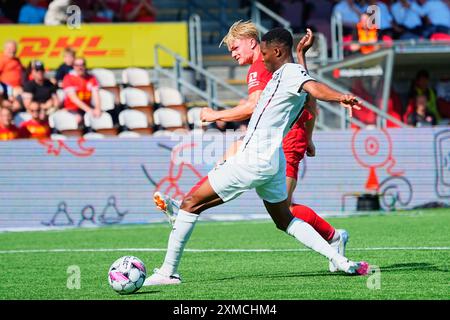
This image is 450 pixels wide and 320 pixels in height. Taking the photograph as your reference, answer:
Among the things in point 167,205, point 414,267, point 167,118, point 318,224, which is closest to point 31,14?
point 167,118

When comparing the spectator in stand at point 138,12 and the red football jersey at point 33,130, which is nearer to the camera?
the red football jersey at point 33,130

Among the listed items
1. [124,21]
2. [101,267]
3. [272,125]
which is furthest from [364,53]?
[272,125]

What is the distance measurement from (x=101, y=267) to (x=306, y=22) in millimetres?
15358

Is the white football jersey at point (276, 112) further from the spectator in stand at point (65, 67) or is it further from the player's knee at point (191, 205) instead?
the spectator in stand at point (65, 67)

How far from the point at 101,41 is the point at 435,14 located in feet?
25.5

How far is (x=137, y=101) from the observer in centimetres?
2064

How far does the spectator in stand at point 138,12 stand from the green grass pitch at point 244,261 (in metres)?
7.43

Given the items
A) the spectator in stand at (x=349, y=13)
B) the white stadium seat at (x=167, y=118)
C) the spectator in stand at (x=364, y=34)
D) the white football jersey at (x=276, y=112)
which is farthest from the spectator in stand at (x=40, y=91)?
the white football jersey at (x=276, y=112)

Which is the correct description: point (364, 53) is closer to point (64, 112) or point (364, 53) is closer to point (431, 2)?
point (431, 2)

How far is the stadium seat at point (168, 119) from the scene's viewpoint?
67.2ft

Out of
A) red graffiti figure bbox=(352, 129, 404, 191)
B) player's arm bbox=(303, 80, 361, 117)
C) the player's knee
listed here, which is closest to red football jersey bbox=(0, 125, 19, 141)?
red graffiti figure bbox=(352, 129, 404, 191)

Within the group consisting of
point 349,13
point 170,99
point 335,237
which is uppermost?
point 349,13

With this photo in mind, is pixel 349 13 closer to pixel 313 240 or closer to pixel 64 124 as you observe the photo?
pixel 64 124
